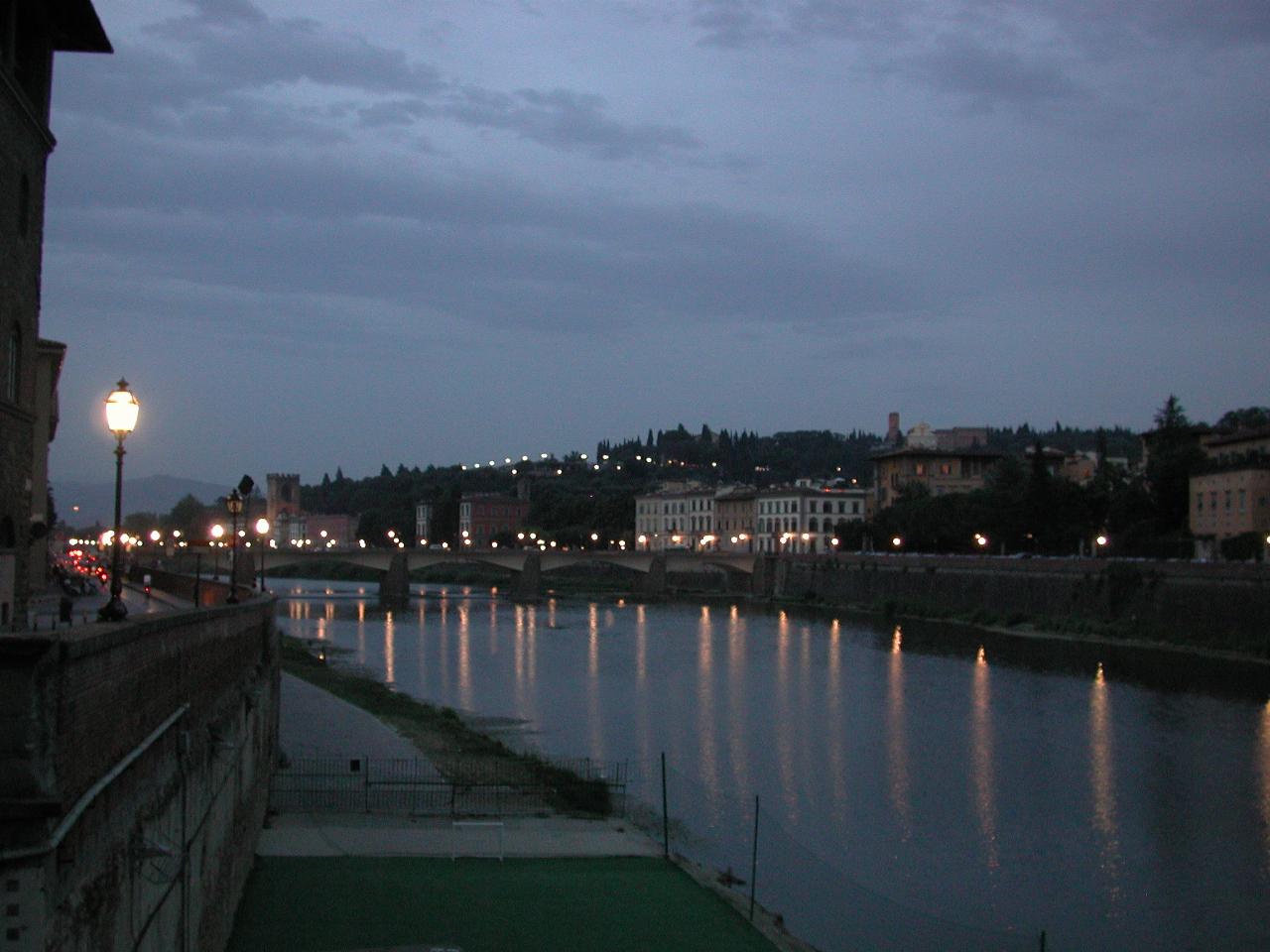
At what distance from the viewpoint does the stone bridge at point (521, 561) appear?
73188 millimetres

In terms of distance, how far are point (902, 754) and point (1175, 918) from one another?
9.94 m

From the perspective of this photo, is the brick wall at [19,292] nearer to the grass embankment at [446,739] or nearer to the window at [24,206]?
the window at [24,206]

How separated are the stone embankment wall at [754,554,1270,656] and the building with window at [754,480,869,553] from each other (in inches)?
815

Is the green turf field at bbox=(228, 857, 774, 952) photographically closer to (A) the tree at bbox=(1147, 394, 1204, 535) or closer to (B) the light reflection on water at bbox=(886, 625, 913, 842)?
(B) the light reflection on water at bbox=(886, 625, 913, 842)

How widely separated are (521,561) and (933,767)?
55015 mm

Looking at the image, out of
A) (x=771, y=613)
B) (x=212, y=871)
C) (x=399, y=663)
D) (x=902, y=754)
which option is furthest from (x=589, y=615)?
(x=212, y=871)

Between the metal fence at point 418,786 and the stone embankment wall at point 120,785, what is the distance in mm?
6348

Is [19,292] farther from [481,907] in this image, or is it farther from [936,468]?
[936,468]

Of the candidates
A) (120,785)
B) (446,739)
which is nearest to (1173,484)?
(446,739)

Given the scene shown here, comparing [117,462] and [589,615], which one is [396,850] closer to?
[117,462]

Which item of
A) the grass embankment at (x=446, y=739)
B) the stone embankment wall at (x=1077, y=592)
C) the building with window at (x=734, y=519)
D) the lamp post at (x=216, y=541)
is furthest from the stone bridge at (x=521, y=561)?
the grass embankment at (x=446, y=739)

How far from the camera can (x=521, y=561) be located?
7919 centimetres

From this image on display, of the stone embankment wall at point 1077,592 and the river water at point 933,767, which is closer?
the river water at point 933,767

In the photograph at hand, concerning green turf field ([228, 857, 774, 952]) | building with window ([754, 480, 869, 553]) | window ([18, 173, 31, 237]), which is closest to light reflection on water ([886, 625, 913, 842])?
green turf field ([228, 857, 774, 952])
